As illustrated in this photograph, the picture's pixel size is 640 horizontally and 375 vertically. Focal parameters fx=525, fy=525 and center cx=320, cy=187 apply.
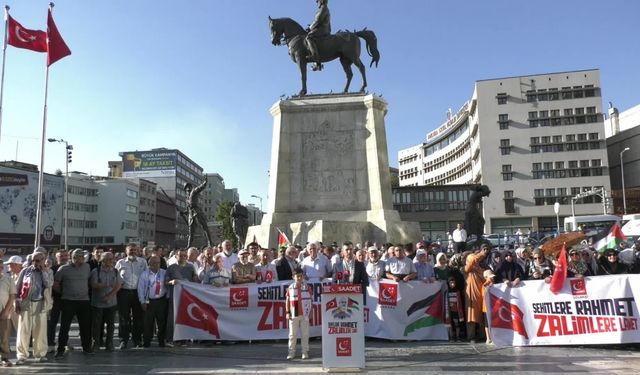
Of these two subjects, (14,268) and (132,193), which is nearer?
(14,268)

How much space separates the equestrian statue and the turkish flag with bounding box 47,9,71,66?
10.2 meters

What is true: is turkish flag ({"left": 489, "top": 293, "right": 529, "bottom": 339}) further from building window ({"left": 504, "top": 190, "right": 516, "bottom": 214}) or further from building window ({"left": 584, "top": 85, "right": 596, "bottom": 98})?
building window ({"left": 584, "top": 85, "right": 596, "bottom": 98})

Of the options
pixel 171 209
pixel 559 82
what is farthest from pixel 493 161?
pixel 171 209

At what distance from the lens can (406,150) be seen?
438ft

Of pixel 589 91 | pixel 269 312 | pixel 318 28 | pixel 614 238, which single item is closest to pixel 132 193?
pixel 589 91

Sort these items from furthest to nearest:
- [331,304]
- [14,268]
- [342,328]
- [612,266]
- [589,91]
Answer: [589,91] < [612,266] < [14,268] < [331,304] < [342,328]

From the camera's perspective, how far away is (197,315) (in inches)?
464

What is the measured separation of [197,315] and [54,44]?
62.5 feet

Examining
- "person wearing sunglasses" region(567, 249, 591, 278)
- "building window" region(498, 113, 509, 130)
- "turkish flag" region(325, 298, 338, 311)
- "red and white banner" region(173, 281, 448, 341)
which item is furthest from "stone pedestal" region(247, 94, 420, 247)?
"building window" region(498, 113, 509, 130)

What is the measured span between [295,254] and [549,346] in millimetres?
5917

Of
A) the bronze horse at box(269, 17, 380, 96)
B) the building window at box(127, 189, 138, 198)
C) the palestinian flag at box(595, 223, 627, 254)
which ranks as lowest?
the palestinian flag at box(595, 223, 627, 254)

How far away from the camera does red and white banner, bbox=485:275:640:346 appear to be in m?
10.2

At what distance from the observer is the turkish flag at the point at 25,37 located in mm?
23844

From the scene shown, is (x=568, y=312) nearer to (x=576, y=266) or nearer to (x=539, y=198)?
(x=576, y=266)
